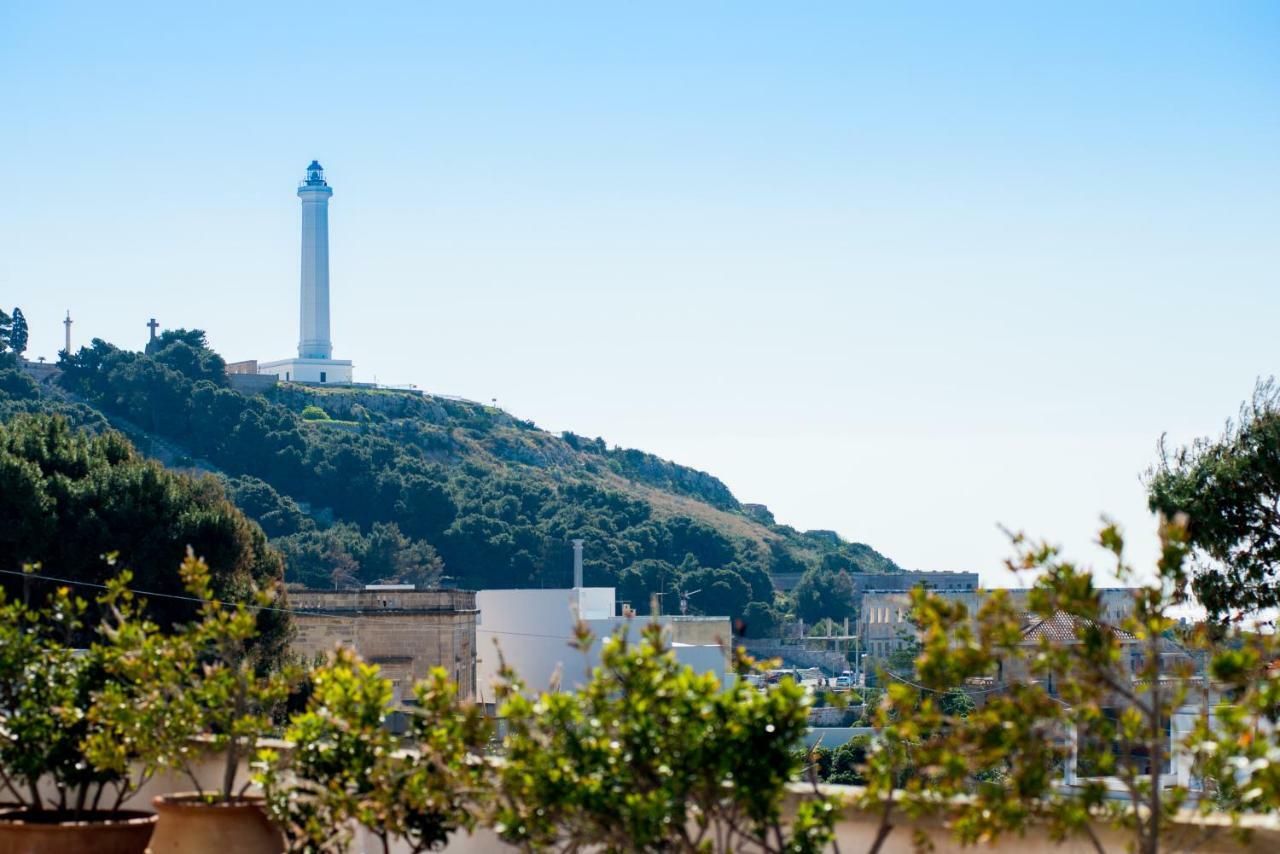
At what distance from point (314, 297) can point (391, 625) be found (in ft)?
275

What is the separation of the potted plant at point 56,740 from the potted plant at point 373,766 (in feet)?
2.75

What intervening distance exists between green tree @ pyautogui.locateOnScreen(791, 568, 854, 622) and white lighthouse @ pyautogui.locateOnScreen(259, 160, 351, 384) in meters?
38.3

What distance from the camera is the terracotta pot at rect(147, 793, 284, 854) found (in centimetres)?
538

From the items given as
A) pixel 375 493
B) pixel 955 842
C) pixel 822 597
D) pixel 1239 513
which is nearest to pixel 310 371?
pixel 375 493

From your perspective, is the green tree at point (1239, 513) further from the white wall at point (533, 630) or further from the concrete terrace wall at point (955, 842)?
the white wall at point (533, 630)

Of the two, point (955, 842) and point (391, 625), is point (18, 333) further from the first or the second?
point (955, 842)

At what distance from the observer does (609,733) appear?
13.9 feet

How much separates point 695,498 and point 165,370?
53432 mm

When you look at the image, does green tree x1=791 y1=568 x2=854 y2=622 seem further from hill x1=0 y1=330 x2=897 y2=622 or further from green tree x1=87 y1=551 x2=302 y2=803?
green tree x1=87 y1=551 x2=302 y2=803

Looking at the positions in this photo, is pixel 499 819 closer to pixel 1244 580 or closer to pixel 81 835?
pixel 81 835

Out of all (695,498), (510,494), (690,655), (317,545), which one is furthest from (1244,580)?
(695,498)

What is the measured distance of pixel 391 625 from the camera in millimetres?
39375

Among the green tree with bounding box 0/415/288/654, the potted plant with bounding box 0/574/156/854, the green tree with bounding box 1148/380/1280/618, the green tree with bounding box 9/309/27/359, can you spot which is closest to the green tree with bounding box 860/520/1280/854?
the potted plant with bounding box 0/574/156/854

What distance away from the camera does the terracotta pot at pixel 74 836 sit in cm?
569
